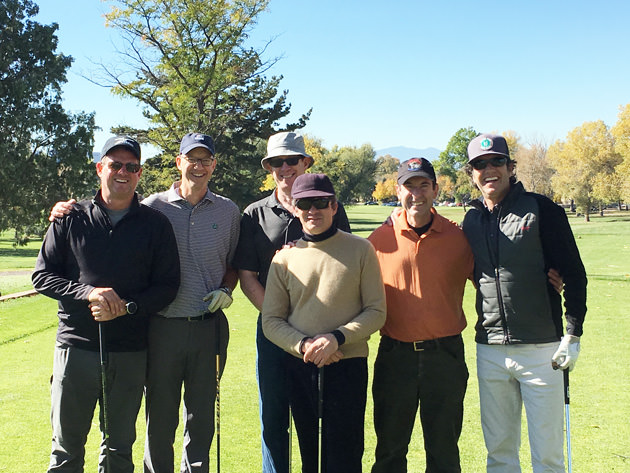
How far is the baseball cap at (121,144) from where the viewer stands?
386cm

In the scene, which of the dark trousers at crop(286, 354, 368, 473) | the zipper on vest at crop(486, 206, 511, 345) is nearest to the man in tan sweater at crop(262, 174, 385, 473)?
the dark trousers at crop(286, 354, 368, 473)

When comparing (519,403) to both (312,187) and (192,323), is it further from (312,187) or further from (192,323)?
(192,323)

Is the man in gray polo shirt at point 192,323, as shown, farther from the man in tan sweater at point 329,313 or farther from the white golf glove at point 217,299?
the man in tan sweater at point 329,313

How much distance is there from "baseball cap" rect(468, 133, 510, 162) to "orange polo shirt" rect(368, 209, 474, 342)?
0.53 m

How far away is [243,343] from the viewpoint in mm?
8672

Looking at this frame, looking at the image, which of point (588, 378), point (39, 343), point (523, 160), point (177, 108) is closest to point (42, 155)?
point (177, 108)

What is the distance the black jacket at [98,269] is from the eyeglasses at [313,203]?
3.42ft

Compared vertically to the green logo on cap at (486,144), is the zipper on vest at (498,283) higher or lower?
lower

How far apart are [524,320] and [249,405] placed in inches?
123

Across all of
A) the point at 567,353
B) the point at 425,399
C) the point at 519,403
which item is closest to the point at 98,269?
the point at 425,399

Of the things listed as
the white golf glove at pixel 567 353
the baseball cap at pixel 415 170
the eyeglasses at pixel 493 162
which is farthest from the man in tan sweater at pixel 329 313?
the white golf glove at pixel 567 353

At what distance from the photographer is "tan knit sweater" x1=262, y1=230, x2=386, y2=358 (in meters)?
3.48

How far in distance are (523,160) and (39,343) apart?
273 feet

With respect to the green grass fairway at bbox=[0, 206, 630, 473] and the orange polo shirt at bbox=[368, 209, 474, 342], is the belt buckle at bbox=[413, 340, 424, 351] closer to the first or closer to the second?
the orange polo shirt at bbox=[368, 209, 474, 342]
